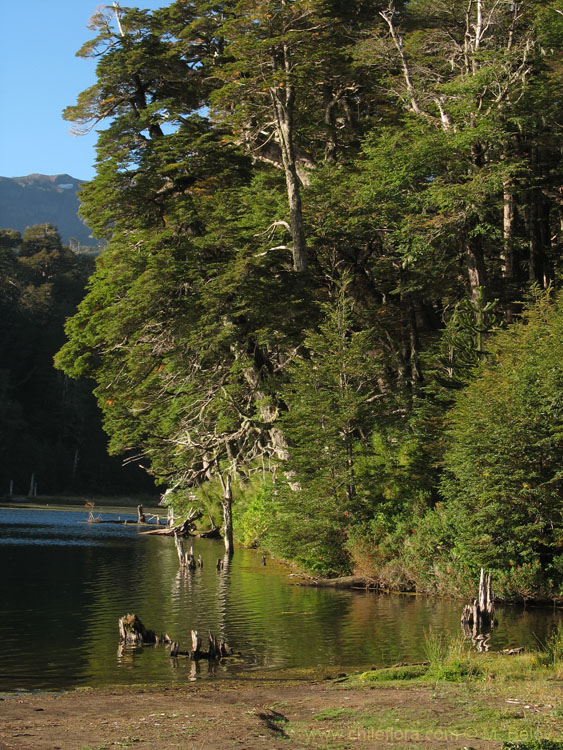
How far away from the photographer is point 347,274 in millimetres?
34594

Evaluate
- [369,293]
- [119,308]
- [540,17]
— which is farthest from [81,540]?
[540,17]

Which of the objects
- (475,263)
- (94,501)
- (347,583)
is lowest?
(94,501)

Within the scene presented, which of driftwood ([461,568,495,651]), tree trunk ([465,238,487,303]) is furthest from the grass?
tree trunk ([465,238,487,303])

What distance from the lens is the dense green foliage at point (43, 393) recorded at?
108500mm

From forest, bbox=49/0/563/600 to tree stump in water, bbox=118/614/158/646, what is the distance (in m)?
10.3

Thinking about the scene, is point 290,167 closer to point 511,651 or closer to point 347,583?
point 347,583

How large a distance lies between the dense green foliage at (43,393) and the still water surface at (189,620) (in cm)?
7414

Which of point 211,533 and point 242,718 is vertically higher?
point 242,718

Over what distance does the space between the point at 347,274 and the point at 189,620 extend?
671 inches

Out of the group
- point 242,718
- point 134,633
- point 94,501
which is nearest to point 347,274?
point 134,633

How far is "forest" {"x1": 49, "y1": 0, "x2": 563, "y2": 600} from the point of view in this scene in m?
26.6

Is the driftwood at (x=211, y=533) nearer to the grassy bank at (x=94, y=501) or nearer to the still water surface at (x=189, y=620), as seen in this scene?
the still water surface at (x=189, y=620)

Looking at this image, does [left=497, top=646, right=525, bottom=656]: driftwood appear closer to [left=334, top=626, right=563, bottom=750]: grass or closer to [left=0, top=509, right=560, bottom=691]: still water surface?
[left=334, top=626, right=563, bottom=750]: grass

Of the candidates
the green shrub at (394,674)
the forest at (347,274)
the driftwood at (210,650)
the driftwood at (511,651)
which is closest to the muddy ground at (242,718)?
the green shrub at (394,674)
